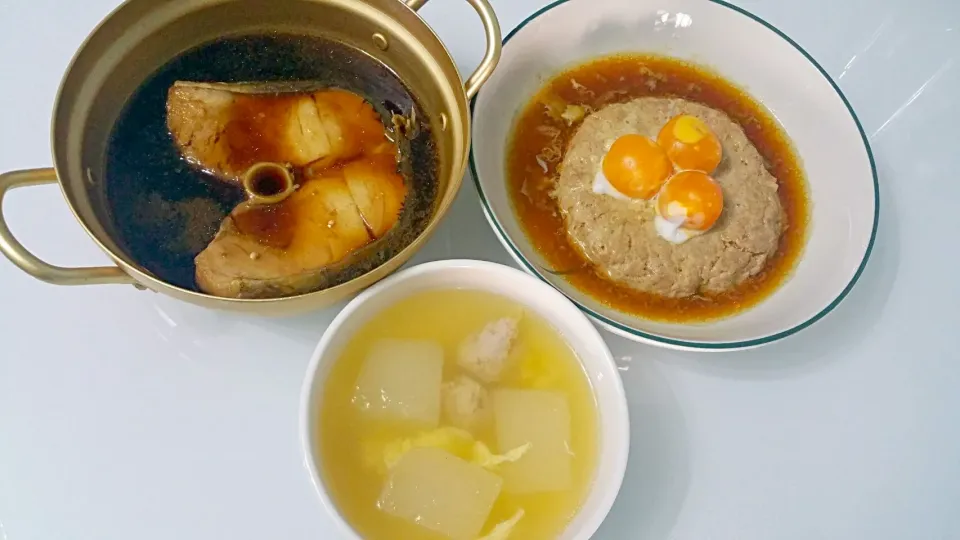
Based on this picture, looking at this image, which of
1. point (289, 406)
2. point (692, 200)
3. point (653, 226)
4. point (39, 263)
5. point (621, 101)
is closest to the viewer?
point (39, 263)

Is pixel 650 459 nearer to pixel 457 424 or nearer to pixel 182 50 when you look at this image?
pixel 457 424

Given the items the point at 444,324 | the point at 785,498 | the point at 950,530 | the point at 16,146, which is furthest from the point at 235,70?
the point at 950,530

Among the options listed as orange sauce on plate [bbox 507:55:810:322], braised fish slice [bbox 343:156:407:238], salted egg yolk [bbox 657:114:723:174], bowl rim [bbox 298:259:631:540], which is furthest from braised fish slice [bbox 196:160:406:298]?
salted egg yolk [bbox 657:114:723:174]

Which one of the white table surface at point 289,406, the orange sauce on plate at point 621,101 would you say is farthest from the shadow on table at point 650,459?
the orange sauce on plate at point 621,101

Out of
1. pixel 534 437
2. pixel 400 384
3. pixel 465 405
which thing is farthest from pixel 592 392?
pixel 400 384

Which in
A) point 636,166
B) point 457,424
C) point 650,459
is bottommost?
point 457,424

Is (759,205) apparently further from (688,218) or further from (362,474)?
(362,474)
